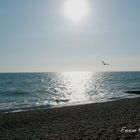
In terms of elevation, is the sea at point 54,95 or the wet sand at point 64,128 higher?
the wet sand at point 64,128

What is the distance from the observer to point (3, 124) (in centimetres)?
2267

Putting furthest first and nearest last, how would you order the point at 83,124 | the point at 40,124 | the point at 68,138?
the point at 40,124 < the point at 83,124 < the point at 68,138

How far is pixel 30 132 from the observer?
18594 mm

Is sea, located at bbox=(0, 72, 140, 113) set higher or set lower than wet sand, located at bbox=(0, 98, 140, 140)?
lower

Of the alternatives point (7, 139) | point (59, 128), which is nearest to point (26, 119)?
point (59, 128)

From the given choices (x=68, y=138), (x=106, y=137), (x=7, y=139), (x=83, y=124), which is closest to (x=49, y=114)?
(x=83, y=124)

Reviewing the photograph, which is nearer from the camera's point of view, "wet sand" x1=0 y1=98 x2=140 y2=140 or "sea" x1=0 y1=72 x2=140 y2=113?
"wet sand" x1=0 y1=98 x2=140 y2=140

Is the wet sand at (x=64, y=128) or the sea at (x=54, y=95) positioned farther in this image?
the sea at (x=54, y=95)

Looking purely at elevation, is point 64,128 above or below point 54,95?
above

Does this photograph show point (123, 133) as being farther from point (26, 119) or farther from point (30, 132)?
point (26, 119)

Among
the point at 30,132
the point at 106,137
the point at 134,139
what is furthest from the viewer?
the point at 30,132

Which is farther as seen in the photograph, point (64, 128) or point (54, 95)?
point (54, 95)

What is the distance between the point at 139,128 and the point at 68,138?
11.0ft

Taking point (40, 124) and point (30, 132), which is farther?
point (40, 124)
